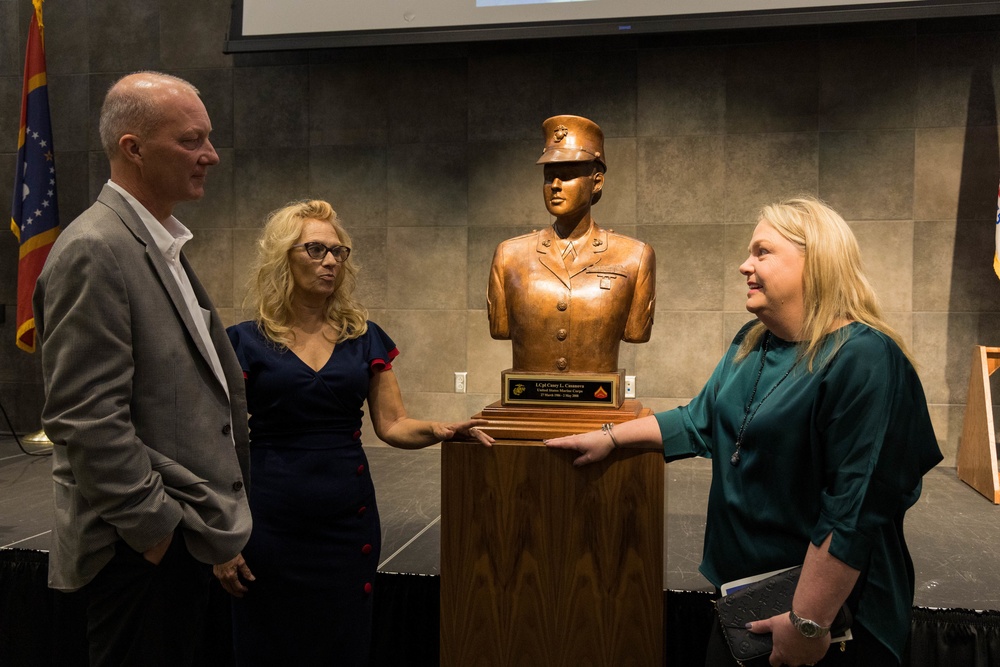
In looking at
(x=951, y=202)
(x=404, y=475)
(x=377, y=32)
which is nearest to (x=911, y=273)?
(x=951, y=202)

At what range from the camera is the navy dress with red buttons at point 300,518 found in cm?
203

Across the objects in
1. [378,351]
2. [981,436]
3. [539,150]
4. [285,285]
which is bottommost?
[981,436]

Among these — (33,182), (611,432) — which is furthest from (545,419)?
(33,182)

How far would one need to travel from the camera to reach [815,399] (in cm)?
155

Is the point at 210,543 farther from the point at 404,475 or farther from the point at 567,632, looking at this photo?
the point at 404,475

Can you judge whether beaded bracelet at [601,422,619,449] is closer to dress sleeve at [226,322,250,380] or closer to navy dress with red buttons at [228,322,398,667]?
navy dress with red buttons at [228,322,398,667]

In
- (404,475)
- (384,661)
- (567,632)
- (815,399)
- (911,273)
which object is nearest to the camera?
(815,399)

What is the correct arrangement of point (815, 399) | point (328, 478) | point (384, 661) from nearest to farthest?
1. point (815, 399)
2. point (328, 478)
3. point (384, 661)

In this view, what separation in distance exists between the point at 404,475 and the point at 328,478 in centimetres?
258

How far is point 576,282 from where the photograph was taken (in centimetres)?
249

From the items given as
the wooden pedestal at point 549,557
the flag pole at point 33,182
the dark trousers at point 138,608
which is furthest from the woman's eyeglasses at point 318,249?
the flag pole at point 33,182

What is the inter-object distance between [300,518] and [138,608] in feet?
1.66

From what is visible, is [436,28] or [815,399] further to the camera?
[436,28]

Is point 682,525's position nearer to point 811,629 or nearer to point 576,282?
point 576,282
